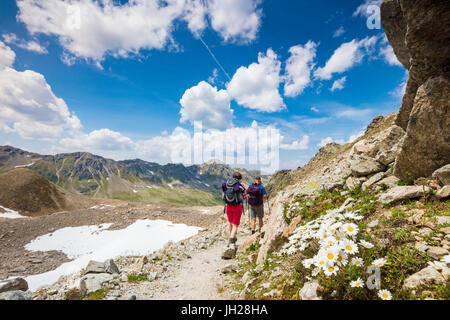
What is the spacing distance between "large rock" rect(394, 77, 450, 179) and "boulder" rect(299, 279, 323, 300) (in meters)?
5.26

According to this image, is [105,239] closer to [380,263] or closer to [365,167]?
[365,167]

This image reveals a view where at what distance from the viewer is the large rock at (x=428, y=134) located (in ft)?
18.7

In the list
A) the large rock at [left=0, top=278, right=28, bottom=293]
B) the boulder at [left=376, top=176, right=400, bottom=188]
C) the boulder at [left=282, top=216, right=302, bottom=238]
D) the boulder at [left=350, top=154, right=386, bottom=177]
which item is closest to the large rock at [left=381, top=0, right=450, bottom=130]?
the boulder at [left=350, top=154, right=386, bottom=177]

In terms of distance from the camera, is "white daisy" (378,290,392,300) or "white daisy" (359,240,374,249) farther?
"white daisy" (359,240,374,249)

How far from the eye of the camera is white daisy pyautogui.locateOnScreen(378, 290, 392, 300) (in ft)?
9.43

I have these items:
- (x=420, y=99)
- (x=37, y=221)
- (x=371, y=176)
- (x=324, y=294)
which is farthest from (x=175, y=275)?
(x=37, y=221)

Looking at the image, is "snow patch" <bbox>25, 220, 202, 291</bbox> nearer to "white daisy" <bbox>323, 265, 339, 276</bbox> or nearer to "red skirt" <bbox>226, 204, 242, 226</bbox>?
"red skirt" <bbox>226, 204, 242, 226</bbox>

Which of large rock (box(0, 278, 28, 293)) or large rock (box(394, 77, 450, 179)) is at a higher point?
large rock (box(394, 77, 450, 179))

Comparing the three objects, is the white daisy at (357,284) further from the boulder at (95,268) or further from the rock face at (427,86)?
the boulder at (95,268)

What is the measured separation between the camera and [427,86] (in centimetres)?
591

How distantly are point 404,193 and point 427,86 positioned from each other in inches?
135

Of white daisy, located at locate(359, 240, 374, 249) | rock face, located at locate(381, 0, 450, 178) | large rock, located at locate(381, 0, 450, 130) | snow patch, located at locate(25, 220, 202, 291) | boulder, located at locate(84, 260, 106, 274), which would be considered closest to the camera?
white daisy, located at locate(359, 240, 374, 249)

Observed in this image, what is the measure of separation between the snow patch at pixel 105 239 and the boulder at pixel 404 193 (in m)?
24.8
